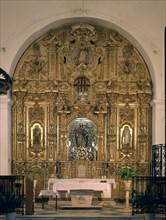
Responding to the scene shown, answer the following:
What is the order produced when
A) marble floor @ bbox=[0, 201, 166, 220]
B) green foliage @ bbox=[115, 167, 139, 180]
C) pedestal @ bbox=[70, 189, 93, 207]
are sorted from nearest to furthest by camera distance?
marble floor @ bbox=[0, 201, 166, 220] → pedestal @ bbox=[70, 189, 93, 207] → green foliage @ bbox=[115, 167, 139, 180]

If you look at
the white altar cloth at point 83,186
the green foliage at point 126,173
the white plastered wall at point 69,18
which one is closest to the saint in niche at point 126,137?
the white plastered wall at point 69,18

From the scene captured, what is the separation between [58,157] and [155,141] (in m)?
3.45

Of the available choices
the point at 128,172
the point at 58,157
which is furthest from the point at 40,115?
the point at 128,172

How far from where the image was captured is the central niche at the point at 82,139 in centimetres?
1808

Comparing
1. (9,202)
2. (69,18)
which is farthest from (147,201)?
(69,18)

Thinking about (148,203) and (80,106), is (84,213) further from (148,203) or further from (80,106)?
(80,106)

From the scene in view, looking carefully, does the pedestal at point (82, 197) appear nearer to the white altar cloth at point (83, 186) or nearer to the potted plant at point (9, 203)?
the white altar cloth at point (83, 186)

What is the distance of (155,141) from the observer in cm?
1739

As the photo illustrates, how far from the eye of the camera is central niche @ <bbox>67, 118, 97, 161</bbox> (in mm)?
18078

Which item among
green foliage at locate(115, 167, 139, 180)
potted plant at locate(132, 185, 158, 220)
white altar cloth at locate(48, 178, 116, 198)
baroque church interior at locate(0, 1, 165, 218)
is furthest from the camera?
baroque church interior at locate(0, 1, 165, 218)

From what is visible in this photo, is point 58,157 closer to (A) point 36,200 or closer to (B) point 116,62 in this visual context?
(A) point 36,200

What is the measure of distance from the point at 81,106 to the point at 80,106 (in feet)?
0.12

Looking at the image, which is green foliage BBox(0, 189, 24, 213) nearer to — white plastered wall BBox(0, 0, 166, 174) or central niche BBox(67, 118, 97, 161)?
white plastered wall BBox(0, 0, 166, 174)

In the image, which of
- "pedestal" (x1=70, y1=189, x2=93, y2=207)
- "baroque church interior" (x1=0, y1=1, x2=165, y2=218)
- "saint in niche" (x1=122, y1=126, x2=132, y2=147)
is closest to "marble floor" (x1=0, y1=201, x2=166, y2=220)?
"pedestal" (x1=70, y1=189, x2=93, y2=207)
